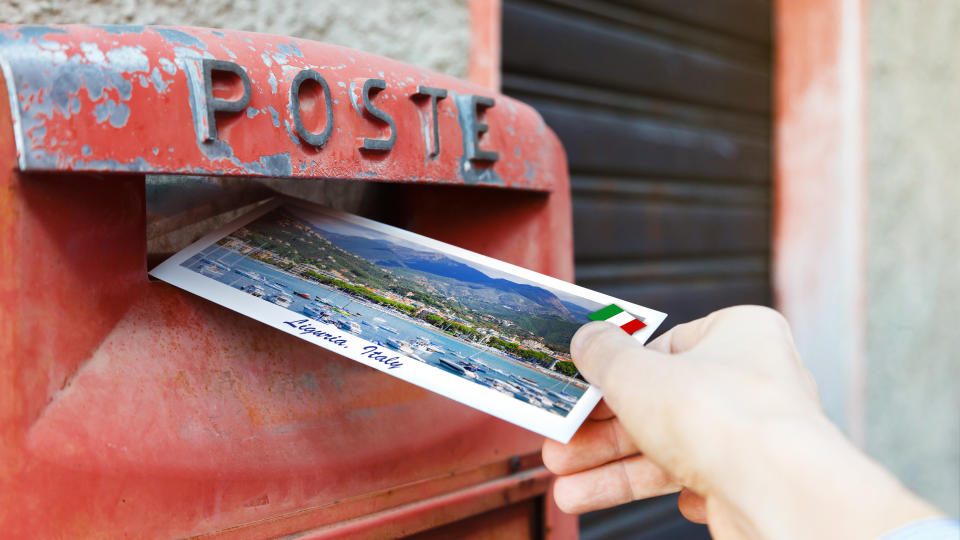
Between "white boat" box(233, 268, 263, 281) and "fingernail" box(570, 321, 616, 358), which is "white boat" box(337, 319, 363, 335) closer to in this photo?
"white boat" box(233, 268, 263, 281)

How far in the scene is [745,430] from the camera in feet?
1.93

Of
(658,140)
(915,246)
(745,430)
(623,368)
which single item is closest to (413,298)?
(623,368)

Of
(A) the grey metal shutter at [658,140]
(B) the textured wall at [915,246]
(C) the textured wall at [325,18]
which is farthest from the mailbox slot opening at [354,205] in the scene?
(B) the textured wall at [915,246]

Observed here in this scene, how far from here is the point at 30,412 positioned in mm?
582

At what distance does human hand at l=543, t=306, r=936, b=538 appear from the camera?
538 mm

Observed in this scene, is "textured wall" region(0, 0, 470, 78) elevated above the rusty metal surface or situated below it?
above

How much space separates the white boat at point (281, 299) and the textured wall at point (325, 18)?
2.03 feet

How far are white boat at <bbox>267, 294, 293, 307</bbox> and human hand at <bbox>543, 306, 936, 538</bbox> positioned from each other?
1.01 ft

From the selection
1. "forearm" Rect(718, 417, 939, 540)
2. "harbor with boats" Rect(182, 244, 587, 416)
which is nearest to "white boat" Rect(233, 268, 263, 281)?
"harbor with boats" Rect(182, 244, 587, 416)

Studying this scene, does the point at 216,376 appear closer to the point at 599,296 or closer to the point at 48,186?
the point at 48,186

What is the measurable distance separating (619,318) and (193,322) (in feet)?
1.53

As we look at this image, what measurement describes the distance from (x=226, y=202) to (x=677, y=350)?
587mm

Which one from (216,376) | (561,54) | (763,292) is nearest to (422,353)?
(216,376)

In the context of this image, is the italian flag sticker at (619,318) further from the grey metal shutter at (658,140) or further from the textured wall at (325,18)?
the grey metal shutter at (658,140)
